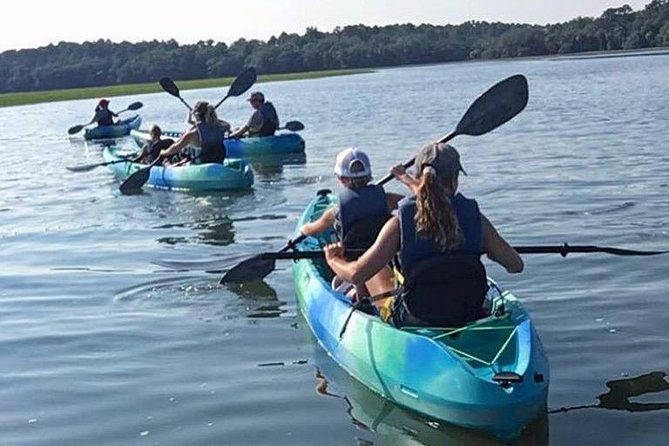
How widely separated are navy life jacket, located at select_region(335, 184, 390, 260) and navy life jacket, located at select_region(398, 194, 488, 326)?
111 cm

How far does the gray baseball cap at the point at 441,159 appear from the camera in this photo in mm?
5809

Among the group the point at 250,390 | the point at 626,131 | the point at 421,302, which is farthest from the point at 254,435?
the point at 626,131

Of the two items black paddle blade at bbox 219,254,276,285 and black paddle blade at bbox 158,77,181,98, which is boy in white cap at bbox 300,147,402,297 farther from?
black paddle blade at bbox 158,77,181,98

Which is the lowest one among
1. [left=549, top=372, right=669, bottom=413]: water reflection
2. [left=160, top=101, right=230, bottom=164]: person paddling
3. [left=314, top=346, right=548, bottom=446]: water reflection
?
[left=549, top=372, right=669, bottom=413]: water reflection

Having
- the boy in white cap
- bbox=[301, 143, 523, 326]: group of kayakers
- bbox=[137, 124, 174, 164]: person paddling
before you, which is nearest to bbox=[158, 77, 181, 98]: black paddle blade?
bbox=[137, 124, 174, 164]: person paddling

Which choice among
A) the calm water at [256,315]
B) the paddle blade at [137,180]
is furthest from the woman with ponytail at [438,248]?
the paddle blade at [137,180]

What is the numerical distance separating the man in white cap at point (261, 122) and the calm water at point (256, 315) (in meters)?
2.17

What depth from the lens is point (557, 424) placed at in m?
6.07

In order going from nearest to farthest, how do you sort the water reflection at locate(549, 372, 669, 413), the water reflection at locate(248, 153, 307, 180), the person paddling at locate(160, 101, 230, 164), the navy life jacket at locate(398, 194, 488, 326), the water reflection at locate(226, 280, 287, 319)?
the navy life jacket at locate(398, 194, 488, 326), the water reflection at locate(549, 372, 669, 413), the water reflection at locate(226, 280, 287, 319), the person paddling at locate(160, 101, 230, 164), the water reflection at locate(248, 153, 307, 180)

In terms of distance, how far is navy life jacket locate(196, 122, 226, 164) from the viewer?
16.0m

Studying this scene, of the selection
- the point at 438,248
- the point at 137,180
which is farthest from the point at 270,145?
the point at 438,248

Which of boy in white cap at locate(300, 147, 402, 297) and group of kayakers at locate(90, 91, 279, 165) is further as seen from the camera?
group of kayakers at locate(90, 91, 279, 165)

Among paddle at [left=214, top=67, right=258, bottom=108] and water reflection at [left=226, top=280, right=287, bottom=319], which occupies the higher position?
paddle at [left=214, top=67, right=258, bottom=108]

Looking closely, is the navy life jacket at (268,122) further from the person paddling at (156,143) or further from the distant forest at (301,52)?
the distant forest at (301,52)
